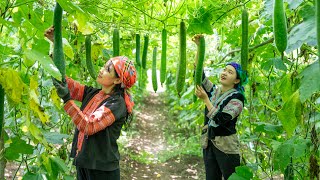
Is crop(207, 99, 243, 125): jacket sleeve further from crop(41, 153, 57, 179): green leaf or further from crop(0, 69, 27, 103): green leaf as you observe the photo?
crop(0, 69, 27, 103): green leaf

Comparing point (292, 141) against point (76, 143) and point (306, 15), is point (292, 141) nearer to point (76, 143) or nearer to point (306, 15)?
point (306, 15)

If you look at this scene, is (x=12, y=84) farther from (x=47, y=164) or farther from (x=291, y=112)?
(x=291, y=112)

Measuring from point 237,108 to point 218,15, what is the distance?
917 millimetres

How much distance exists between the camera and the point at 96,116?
9.90 feet

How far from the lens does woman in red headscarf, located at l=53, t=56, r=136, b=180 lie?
121 inches

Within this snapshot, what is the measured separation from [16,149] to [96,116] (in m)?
0.81

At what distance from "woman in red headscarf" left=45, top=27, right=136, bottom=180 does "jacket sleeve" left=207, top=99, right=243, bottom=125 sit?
33.9 inches

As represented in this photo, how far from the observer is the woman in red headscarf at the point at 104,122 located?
3070mm

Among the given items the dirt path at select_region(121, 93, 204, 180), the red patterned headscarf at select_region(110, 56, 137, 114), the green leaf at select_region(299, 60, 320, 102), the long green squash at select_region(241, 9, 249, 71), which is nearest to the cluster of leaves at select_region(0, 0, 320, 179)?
the green leaf at select_region(299, 60, 320, 102)

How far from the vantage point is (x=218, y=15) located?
137 inches

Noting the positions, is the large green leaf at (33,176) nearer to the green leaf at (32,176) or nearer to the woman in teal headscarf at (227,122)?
the green leaf at (32,176)

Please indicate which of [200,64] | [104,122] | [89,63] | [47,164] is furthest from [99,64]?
[47,164]

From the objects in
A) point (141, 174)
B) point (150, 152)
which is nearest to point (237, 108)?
point (141, 174)

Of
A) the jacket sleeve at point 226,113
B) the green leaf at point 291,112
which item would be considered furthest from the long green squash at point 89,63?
the green leaf at point 291,112
